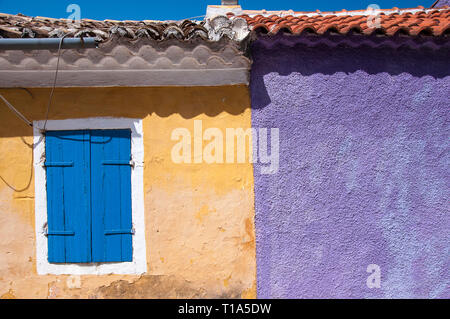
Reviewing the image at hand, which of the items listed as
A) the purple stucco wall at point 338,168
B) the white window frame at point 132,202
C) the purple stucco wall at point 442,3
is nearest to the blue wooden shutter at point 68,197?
the white window frame at point 132,202

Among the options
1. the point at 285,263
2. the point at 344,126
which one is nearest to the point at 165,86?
the point at 344,126

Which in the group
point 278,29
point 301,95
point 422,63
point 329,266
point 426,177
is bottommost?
point 329,266

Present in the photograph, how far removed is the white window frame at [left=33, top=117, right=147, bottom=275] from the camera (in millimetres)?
3656

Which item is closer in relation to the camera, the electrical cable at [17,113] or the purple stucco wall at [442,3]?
the electrical cable at [17,113]

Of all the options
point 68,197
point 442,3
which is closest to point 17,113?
point 68,197

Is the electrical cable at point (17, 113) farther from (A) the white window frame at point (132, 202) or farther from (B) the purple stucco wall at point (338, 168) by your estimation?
(B) the purple stucco wall at point (338, 168)

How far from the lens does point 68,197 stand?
367cm

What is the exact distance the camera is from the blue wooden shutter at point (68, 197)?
12.0 feet

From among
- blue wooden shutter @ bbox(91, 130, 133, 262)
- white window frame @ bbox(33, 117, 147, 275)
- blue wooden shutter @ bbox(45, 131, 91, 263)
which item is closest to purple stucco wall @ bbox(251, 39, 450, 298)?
white window frame @ bbox(33, 117, 147, 275)

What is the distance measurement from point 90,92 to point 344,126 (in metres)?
3.02

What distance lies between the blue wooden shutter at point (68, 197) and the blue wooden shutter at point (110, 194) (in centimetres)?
9

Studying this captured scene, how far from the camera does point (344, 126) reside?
12.2ft

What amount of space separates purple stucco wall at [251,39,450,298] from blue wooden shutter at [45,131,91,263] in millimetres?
2017
